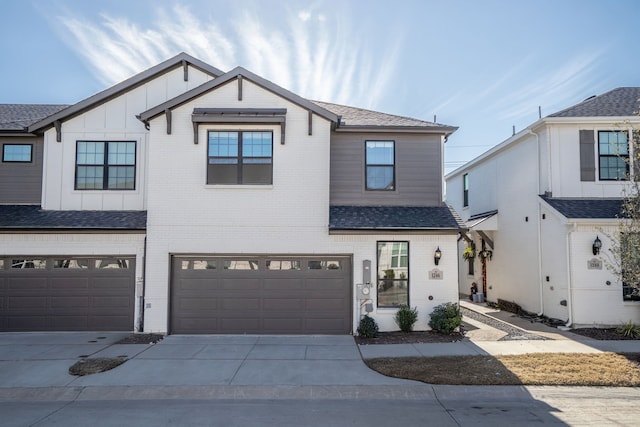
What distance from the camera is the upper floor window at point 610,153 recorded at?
44.4ft

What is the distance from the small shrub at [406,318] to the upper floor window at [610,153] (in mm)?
7722

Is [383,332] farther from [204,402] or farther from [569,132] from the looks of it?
[569,132]

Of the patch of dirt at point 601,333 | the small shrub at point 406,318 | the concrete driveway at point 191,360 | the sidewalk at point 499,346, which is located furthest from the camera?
the small shrub at point 406,318

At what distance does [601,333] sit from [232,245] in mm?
10527

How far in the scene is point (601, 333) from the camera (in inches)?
459

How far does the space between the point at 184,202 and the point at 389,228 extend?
5.94m

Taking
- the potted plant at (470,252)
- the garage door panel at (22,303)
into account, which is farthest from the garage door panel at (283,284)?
the potted plant at (470,252)

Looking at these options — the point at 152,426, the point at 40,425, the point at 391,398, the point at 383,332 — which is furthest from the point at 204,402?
the point at 383,332

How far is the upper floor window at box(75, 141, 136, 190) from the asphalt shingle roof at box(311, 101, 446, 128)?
6888 mm

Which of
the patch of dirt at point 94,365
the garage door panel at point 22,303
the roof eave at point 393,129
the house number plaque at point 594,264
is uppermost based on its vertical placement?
the roof eave at point 393,129

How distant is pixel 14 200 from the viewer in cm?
1379

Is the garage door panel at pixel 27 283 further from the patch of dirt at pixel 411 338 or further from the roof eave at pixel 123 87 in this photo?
the patch of dirt at pixel 411 338

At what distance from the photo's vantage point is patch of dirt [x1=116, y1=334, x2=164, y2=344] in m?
11.2

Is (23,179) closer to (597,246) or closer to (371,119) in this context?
(371,119)
